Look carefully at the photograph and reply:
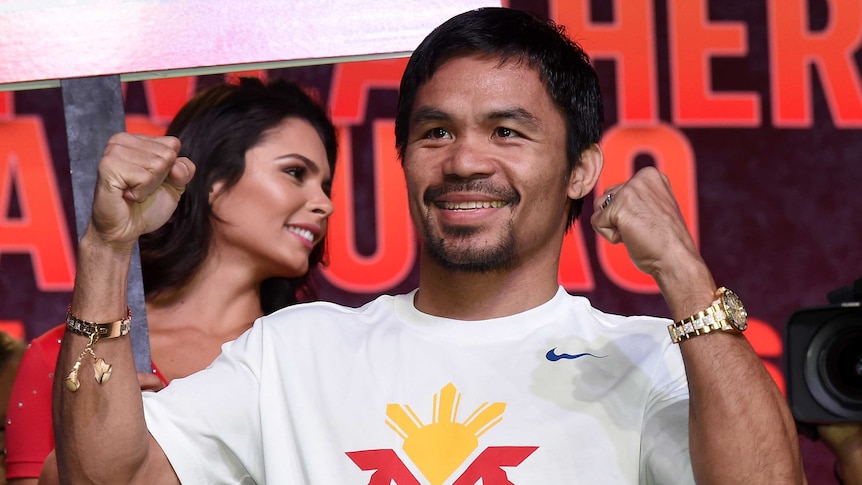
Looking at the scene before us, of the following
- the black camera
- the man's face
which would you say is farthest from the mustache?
the black camera

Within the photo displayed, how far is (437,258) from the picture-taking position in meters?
1.69

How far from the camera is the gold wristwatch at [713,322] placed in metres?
1.42

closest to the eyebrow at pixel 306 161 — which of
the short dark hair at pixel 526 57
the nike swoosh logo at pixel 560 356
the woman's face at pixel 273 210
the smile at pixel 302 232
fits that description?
the woman's face at pixel 273 210

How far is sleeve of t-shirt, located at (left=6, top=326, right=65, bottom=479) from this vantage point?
7.03 feet

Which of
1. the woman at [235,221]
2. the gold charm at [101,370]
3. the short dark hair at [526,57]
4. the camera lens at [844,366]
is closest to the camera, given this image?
the gold charm at [101,370]

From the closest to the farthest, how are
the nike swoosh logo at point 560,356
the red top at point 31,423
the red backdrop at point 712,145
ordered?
the nike swoosh logo at point 560,356 → the red top at point 31,423 → the red backdrop at point 712,145

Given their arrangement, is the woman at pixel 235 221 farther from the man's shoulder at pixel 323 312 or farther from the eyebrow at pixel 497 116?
the eyebrow at pixel 497 116

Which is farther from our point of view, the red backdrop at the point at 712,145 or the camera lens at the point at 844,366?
the red backdrop at the point at 712,145

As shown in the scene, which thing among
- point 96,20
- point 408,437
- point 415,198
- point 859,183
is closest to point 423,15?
point 415,198

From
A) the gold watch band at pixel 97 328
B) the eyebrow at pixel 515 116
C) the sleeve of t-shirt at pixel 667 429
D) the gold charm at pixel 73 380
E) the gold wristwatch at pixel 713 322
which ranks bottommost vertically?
the sleeve of t-shirt at pixel 667 429

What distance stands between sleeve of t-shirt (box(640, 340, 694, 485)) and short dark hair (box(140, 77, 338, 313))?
3.99 feet

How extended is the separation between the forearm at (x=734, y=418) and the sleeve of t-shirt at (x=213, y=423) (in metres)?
0.58

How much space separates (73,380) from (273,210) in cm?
111

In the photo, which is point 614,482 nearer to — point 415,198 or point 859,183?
point 415,198
